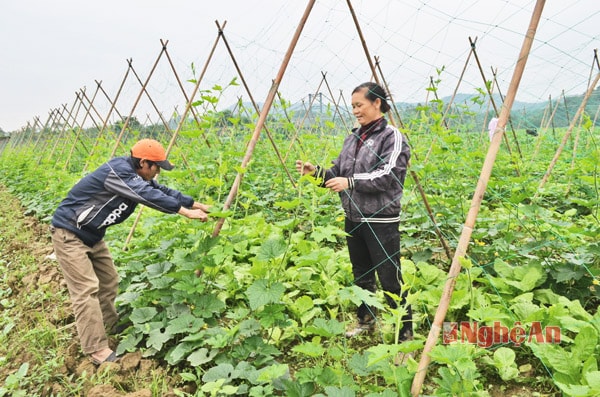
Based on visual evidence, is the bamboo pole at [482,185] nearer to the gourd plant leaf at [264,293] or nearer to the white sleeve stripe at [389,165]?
the white sleeve stripe at [389,165]

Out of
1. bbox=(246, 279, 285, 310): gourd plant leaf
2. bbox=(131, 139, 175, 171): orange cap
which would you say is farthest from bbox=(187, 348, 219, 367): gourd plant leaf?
bbox=(131, 139, 175, 171): orange cap

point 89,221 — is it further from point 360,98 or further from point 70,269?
point 360,98

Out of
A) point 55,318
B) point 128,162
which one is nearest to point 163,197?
point 128,162

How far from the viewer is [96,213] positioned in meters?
2.73

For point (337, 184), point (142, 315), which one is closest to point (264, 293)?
point (337, 184)

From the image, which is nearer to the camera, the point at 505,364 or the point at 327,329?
the point at 327,329

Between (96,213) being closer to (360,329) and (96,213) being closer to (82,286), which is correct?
(82,286)

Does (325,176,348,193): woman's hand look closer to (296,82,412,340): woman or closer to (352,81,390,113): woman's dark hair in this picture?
(296,82,412,340): woman

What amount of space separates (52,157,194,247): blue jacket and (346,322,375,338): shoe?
5.10 feet

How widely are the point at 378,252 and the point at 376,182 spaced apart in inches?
19.1

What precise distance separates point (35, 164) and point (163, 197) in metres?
9.85

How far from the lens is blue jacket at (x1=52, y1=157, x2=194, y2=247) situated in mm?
2639

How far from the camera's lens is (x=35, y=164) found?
10164 millimetres

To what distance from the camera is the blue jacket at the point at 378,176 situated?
2.38m
